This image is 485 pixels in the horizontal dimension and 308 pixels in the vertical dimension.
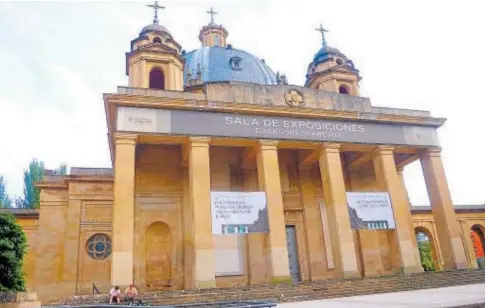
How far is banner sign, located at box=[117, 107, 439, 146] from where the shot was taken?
15281 mm

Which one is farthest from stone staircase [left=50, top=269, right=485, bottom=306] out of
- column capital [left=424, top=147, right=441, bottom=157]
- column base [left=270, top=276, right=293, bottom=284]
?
column capital [left=424, top=147, right=441, bottom=157]

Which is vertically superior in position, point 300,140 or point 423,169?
point 300,140

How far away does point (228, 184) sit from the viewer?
1862 centimetres

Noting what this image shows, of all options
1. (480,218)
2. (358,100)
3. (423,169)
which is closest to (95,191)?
(358,100)

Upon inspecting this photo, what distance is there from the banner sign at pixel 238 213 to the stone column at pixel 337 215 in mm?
3027

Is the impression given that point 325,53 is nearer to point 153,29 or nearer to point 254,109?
point 254,109

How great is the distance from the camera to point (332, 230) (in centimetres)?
1620

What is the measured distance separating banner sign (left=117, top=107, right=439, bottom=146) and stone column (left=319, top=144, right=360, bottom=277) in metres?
0.98

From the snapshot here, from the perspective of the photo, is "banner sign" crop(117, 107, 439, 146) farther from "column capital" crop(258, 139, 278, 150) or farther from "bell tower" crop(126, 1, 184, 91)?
"bell tower" crop(126, 1, 184, 91)

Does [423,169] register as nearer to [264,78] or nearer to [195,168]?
[195,168]

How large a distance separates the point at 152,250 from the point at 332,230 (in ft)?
26.3

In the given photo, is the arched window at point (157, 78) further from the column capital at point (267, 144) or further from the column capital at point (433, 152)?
the column capital at point (433, 152)

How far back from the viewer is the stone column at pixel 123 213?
1291 centimetres

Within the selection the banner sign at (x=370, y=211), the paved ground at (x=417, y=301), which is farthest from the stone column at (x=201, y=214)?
the banner sign at (x=370, y=211)
